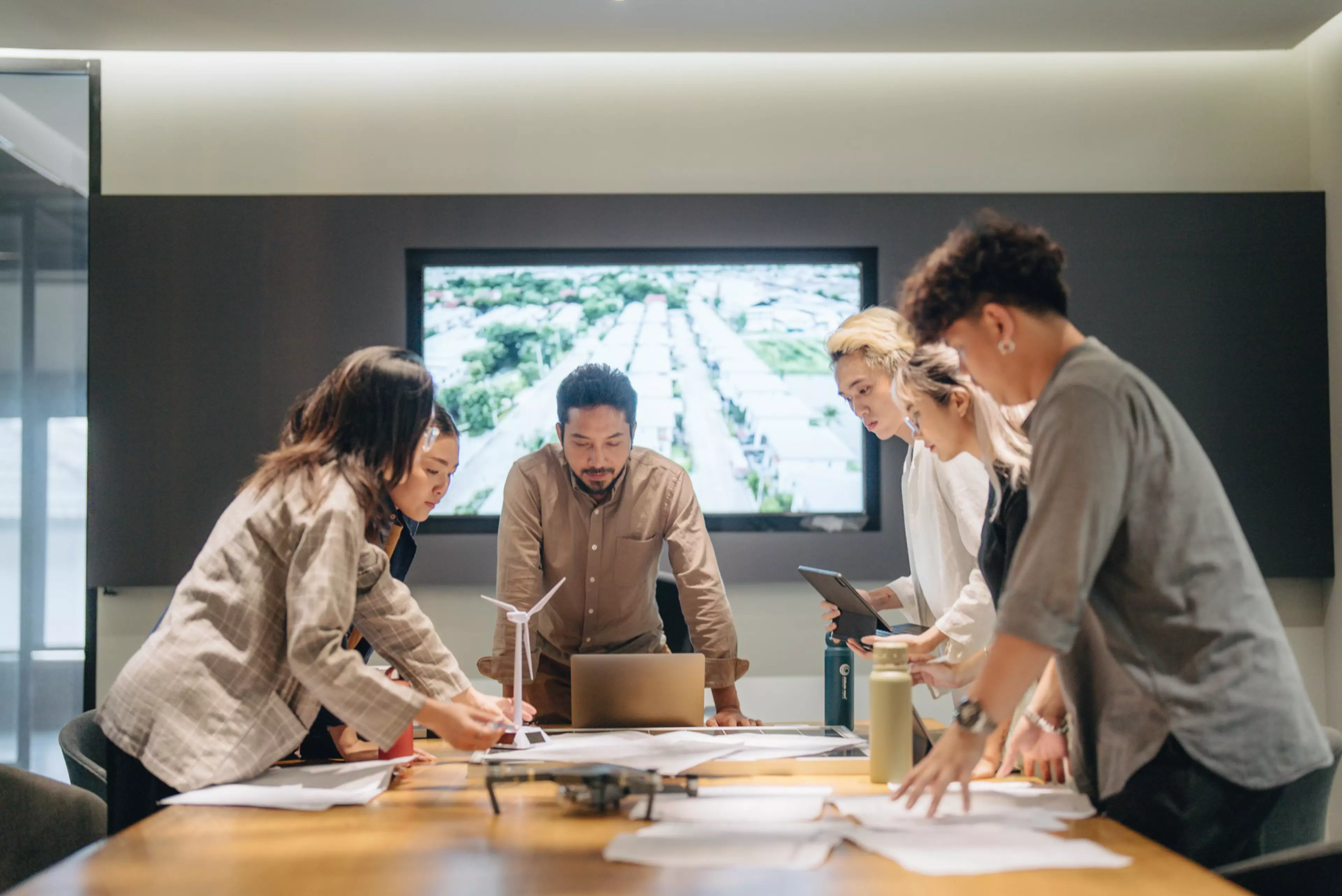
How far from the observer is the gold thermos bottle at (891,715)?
5.61ft

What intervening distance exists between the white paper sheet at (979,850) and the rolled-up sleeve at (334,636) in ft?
2.54

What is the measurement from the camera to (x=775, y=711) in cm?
422

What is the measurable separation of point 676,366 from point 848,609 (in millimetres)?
1935

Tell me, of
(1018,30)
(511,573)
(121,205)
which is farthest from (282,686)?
(1018,30)

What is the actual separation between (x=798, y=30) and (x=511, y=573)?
2.28 meters

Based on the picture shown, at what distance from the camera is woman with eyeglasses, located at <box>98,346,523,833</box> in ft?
5.69

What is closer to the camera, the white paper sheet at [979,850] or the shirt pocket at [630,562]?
the white paper sheet at [979,850]

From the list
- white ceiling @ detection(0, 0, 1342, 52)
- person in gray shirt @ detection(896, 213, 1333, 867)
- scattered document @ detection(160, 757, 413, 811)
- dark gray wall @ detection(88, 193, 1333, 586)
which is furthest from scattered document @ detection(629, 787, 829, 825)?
white ceiling @ detection(0, 0, 1342, 52)

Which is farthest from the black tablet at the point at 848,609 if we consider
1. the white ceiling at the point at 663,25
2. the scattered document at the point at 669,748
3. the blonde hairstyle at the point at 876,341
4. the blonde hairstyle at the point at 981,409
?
the white ceiling at the point at 663,25

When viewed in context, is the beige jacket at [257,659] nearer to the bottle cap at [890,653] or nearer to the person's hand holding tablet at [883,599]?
the bottle cap at [890,653]

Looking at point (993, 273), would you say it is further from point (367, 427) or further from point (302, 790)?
point (302, 790)

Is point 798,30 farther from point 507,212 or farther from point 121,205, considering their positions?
point 121,205

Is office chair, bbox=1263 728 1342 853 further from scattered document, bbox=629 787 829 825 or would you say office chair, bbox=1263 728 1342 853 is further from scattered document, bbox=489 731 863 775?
scattered document, bbox=489 731 863 775

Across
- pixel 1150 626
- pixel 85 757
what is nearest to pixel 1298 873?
pixel 1150 626
